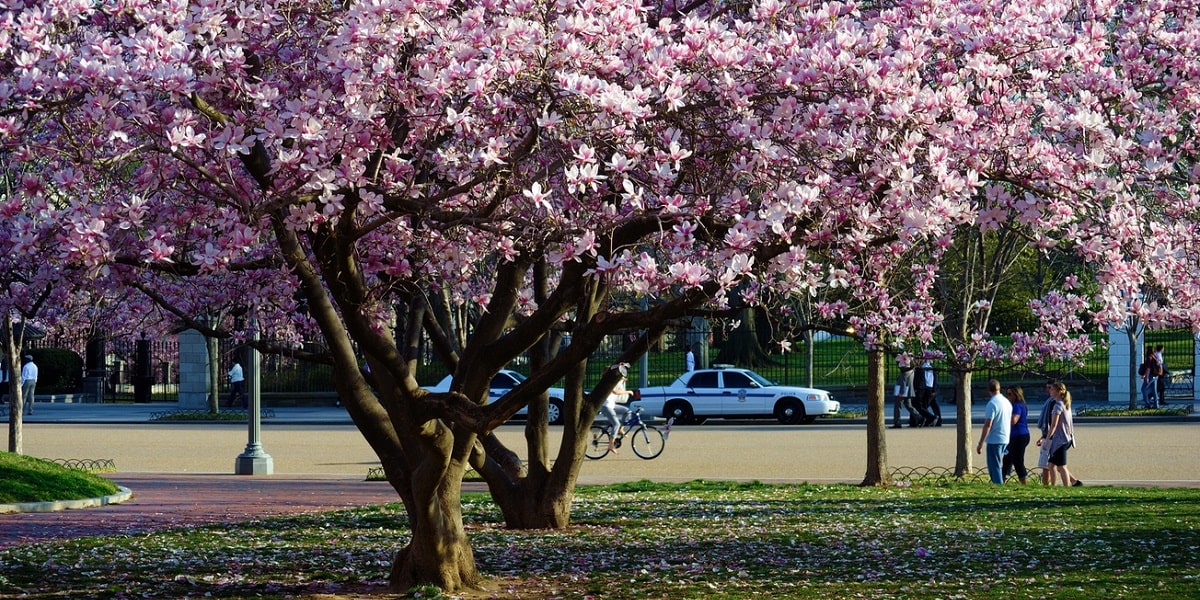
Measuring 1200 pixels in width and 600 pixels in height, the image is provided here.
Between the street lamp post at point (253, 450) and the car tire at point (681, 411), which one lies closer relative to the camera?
the street lamp post at point (253, 450)

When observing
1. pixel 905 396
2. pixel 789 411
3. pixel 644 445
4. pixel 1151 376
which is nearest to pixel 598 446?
pixel 644 445

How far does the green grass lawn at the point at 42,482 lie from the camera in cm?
1468

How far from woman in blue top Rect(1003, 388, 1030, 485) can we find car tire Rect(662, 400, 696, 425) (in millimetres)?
13933

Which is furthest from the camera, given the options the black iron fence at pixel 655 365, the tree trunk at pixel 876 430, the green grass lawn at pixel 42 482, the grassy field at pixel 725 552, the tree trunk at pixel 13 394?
the black iron fence at pixel 655 365

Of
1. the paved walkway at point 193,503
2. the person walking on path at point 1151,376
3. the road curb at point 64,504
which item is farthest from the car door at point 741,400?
the road curb at point 64,504

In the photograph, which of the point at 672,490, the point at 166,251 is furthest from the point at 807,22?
the point at 672,490

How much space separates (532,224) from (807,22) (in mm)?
1586

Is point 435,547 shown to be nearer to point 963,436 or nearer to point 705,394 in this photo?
point 963,436

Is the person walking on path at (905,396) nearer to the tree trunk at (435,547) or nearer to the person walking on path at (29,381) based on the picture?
the tree trunk at (435,547)

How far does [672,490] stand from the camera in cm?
1564

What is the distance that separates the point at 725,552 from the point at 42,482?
8647 millimetres

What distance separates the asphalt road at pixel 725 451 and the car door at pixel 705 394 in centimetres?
76

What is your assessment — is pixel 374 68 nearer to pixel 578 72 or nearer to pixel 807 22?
pixel 578 72

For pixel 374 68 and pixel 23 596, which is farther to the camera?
pixel 23 596
